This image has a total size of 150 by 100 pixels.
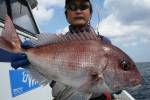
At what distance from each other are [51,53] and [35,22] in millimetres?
6481

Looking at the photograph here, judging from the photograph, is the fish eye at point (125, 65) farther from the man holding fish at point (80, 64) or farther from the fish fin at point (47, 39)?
the fish fin at point (47, 39)

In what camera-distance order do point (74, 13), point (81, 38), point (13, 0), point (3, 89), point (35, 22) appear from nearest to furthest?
point (81, 38) → point (74, 13) → point (3, 89) → point (13, 0) → point (35, 22)

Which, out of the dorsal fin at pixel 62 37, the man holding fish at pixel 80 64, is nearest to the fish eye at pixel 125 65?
the man holding fish at pixel 80 64

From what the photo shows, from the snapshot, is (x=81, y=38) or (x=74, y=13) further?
(x=74, y=13)

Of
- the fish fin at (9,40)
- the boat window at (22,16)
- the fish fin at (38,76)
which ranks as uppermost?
the boat window at (22,16)

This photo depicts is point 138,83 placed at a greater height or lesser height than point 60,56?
lesser

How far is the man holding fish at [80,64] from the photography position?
3.49 meters

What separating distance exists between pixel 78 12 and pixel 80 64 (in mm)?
1015

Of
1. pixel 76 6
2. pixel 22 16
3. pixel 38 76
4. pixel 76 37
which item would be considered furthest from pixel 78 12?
pixel 22 16

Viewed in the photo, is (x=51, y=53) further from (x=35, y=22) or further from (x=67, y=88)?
(x=35, y=22)

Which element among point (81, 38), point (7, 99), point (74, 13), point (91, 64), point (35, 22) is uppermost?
point (35, 22)

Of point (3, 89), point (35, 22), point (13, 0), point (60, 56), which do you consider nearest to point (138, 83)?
point (60, 56)

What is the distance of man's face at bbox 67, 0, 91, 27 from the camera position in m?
4.41

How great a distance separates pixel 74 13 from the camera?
14.4 ft
